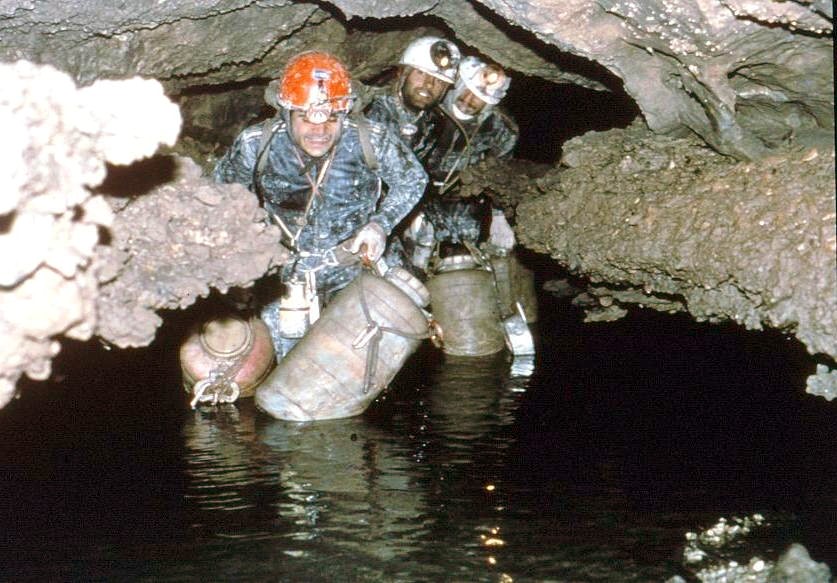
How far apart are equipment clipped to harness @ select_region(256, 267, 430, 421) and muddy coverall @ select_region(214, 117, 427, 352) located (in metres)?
0.54

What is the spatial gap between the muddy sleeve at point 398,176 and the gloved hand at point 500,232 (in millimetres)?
2944

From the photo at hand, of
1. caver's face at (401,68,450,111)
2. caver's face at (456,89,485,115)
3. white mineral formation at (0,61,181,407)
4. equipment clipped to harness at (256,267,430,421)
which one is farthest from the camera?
caver's face at (456,89,485,115)

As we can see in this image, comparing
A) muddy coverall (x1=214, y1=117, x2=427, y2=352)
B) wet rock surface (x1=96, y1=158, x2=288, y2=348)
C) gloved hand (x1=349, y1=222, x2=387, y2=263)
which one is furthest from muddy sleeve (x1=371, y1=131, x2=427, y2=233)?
wet rock surface (x1=96, y1=158, x2=288, y2=348)

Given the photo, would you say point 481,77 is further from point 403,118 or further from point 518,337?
point 518,337

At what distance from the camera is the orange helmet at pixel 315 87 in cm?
562

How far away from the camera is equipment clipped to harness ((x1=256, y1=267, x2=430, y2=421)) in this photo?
555 cm

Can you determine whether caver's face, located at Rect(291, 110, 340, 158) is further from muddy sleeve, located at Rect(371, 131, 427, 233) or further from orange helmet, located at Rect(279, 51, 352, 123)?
muddy sleeve, located at Rect(371, 131, 427, 233)

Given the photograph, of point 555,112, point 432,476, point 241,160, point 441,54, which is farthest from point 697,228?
point 555,112

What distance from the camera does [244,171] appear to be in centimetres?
615

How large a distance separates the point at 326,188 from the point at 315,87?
0.91m

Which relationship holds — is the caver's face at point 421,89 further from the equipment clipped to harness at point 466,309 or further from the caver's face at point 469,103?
the equipment clipped to harness at point 466,309

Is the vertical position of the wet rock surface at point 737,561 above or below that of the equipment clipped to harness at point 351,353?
below

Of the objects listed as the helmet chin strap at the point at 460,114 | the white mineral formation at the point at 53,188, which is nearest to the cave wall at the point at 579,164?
the white mineral formation at the point at 53,188

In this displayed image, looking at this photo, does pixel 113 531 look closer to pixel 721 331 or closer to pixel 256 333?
pixel 256 333
